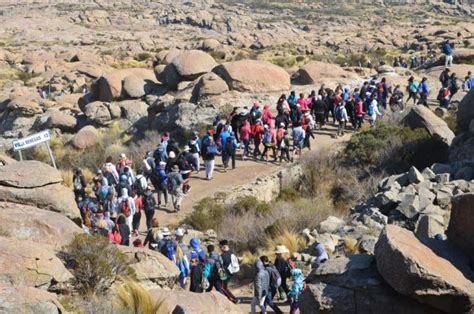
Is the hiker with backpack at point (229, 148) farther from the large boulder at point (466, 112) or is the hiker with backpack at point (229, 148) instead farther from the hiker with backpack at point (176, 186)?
the large boulder at point (466, 112)

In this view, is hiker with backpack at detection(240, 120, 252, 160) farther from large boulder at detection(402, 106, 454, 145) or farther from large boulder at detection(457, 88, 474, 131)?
large boulder at detection(457, 88, 474, 131)

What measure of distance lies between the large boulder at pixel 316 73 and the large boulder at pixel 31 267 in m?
23.1

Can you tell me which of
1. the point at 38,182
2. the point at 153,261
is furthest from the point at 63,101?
the point at 153,261

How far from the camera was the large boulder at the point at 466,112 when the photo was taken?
18594mm

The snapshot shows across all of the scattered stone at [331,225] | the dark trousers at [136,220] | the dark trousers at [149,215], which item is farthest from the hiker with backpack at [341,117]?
the dark trousers at [136,220]

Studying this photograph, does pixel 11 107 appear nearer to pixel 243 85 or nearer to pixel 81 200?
pixel 243 85

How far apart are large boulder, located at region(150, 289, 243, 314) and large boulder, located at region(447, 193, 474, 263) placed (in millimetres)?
3935

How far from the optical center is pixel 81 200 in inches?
668

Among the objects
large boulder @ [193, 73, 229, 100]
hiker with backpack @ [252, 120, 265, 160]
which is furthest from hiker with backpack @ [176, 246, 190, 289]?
large boulder @ [193, 73, 229, 100]

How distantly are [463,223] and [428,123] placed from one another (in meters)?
12.1

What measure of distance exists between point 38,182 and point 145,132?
14.6m

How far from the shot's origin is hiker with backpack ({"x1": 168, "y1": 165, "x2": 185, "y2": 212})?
17.8m

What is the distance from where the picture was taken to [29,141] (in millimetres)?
17141

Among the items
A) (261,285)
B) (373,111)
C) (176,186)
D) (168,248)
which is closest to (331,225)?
(261,285)
